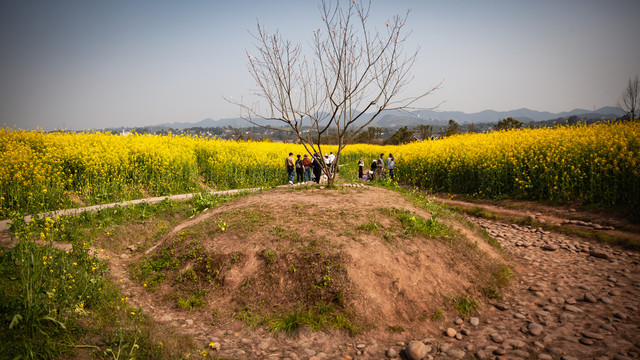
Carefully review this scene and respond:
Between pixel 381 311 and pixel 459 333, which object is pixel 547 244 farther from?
pixel 381 311

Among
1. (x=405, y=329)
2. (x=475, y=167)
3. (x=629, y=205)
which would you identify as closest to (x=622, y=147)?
(x=629, y=205)

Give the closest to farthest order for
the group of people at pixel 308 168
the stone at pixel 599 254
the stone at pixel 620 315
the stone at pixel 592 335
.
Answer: the stone at pixel 592 335 → the stone at pixel 620 315 → the stone at pixel 599 254 → the group of people at pixel 308 168

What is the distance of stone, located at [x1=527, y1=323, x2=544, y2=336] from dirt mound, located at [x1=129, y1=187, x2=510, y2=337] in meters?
0.76

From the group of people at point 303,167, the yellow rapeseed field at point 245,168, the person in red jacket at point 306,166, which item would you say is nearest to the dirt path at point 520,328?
the yellow rapeseed field at point 245,168

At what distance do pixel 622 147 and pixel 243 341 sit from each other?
41.4ft

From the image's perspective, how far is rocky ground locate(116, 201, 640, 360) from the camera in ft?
12.1

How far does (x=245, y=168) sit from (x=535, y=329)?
14.4 meters

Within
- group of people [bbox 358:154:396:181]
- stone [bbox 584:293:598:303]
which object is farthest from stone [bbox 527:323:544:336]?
group of people [bbox 358:154:396:181]

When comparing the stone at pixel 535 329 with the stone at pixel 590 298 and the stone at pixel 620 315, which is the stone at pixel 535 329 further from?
the stone at pixel 590 298

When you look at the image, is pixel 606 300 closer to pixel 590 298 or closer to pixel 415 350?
pixel 590 298

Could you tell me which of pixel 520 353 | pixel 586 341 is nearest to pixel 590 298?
pixel 586 341

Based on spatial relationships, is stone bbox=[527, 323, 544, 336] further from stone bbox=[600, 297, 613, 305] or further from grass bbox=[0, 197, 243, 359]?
grass bbox=[0, 197, 243, 359]

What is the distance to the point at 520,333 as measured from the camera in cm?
411

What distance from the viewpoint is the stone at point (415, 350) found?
3589 mm
